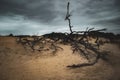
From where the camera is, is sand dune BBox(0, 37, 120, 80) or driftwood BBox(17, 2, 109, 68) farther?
driftwood BBox(17, 2, 109, 68)

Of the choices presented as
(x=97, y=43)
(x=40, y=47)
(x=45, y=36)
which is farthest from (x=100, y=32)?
(x=40, y=47)

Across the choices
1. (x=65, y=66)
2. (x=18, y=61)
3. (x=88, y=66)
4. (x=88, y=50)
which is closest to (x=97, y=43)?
(x=88, y=50)

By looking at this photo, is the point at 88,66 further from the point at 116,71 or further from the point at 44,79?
the point at 44,79

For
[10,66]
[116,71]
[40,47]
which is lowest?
[116,71]

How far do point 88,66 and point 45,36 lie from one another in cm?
458

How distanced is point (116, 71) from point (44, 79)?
13.7 ft

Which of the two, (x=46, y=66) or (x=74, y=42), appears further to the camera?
(x=74, y=42)

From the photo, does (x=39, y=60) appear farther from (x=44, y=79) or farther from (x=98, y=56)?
(x=98, y=56)

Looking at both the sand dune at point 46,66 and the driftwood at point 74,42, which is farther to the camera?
the driftwood at point 74,42

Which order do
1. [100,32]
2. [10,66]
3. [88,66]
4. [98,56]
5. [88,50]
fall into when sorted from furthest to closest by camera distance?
[100,32], [88,50], [98,56], [88,66], [10,66]

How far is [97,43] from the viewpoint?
13602mm

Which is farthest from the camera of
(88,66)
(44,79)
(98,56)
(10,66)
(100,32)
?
(100,32)

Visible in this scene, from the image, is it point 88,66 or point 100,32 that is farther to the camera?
point 100,32

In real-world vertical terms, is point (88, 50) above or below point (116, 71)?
above
